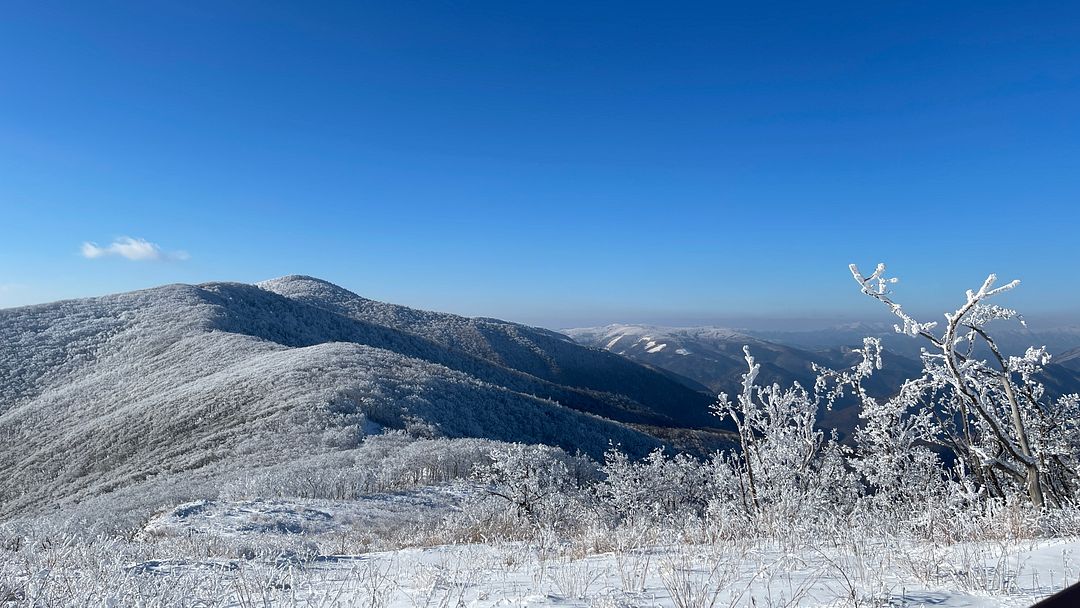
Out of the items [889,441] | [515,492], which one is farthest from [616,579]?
[515,492]

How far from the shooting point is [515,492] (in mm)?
12461

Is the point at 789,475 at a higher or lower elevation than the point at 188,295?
lower

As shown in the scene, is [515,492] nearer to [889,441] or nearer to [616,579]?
[889,441]

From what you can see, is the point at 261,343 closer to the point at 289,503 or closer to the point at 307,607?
the point at 289,503

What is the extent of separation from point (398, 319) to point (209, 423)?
79.9 meters

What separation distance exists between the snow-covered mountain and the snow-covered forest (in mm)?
238

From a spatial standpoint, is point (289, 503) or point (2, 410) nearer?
point (289, 503)

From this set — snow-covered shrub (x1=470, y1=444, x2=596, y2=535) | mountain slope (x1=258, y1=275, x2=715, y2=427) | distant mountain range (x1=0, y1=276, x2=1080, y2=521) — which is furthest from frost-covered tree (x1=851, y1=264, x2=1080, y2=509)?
mountain slope (x1=258, y1=275, x2=715, y2=427)

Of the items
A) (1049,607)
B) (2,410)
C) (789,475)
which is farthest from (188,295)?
(1049,607)

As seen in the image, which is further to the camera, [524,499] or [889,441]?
[524,499]

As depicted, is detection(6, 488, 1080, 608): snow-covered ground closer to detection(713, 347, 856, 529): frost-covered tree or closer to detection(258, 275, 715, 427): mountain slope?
detection(713, 347, 856, 529): frost-covered tree

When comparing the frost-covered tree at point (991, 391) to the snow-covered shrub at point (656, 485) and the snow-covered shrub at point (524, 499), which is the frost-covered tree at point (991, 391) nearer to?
the snow-covered shrub at point (524, 499)

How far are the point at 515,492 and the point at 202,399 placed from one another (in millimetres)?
25299

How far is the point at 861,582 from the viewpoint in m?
3.28
